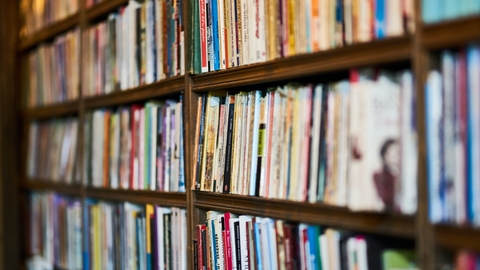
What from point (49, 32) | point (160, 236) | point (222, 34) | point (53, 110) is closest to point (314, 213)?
point (222, 34)

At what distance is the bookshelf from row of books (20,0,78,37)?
0.81 feet

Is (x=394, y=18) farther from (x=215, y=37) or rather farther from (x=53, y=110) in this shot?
(x=53, y=110)

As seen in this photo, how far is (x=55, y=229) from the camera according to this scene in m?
2.50

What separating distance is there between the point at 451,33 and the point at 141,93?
116 cm

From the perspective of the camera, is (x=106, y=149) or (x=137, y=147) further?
(x=106, y=149)

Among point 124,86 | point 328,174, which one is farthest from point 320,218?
point 124,86

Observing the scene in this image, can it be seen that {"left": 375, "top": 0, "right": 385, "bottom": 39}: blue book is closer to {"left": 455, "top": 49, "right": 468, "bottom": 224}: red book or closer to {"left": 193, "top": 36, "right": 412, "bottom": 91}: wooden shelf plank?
{"left": 193, "top": 36, "right": 412, "bottom": 91}: wooden shelf plank

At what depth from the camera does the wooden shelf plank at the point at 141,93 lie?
163 centimetres

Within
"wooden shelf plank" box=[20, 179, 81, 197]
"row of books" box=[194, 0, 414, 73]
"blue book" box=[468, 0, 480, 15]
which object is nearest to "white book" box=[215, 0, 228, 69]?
"row of books" box=[194, 0, 414, 73]

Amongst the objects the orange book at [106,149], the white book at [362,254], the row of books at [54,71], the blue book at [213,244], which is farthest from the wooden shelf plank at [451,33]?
the row of books at [54,71]

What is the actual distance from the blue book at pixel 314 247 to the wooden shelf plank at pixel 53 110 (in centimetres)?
144

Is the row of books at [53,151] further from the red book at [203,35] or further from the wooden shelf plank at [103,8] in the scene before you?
the red book at [203,35]

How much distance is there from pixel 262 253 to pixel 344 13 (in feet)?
2.05

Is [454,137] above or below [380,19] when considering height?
below
